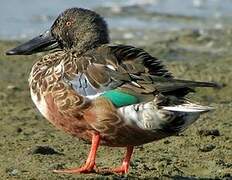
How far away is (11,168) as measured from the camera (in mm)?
7012

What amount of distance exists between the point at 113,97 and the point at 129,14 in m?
12.1

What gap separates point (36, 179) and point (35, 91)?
0.76 metres

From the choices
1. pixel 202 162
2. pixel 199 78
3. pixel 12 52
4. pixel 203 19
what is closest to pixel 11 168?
pixel 12 52

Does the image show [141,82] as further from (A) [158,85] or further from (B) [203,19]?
(B) [203,19]

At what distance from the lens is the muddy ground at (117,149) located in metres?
7.17

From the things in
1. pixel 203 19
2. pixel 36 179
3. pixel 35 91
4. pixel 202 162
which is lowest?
pixel 203 19

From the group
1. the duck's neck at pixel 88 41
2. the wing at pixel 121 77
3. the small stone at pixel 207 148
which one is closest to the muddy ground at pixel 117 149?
the small stone at pixel 207 148

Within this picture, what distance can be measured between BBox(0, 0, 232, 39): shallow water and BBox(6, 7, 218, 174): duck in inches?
343

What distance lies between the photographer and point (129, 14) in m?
18.6

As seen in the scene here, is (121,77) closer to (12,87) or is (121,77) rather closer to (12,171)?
(12,171)

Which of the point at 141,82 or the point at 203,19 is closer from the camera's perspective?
the point at 141,82

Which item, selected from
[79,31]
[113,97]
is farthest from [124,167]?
[79,31]

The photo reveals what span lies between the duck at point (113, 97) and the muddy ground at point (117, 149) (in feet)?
1.17

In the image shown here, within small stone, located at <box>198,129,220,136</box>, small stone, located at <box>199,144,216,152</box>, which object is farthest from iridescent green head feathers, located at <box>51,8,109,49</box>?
small stone, located at <box>198,129,220,136</box>
